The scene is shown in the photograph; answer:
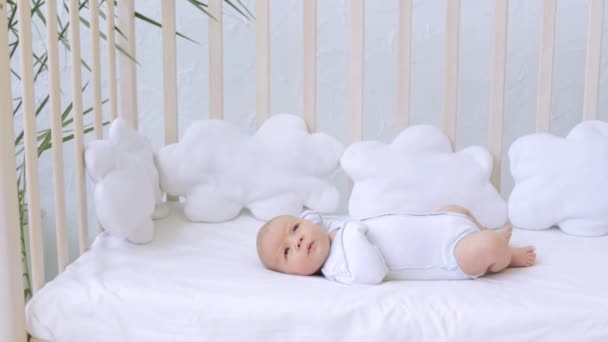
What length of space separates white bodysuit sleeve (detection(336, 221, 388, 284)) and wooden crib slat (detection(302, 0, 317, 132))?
0.43 meters

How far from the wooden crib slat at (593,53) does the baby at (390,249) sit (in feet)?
1.43

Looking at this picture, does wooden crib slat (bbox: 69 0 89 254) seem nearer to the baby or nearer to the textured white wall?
the baby

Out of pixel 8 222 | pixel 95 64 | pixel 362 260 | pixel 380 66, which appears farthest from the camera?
pixel 380 66

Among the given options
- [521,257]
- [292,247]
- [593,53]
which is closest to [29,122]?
[292,247]

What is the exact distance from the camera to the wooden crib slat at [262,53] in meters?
1.64

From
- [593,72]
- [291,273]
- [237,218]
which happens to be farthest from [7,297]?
[593,72]

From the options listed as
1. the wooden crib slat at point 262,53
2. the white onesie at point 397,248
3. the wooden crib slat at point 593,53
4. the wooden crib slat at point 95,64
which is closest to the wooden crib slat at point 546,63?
the wooden crib slat at point 593,53

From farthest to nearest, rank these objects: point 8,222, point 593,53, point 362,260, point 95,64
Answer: point 593,53 → point 95,64 → point 362,260 → point 8,222

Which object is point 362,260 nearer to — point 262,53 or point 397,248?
point 397,248

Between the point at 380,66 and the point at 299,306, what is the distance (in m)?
0.96

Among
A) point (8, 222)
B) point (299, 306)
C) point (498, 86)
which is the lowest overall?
point (299, 306)

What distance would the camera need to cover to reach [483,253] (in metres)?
1.25

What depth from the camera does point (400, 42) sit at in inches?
63.9

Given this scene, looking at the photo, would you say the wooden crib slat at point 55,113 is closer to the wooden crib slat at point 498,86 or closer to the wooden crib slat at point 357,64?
the wooden crib slat at point 357,64
